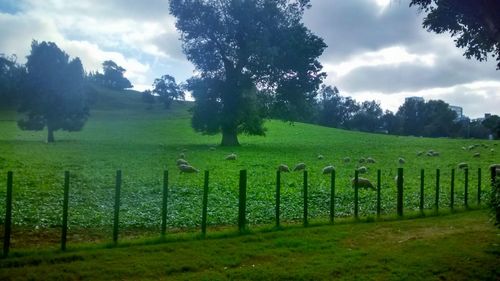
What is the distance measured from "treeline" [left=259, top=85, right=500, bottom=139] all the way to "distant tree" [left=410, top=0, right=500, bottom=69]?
3915 inches

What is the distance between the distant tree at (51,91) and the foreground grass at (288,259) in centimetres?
4613

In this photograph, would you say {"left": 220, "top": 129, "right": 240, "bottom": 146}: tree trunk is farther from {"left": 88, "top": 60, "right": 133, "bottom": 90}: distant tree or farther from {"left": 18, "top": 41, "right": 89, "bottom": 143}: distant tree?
{"left": 88, "top": 60, "right": 133, "bottom": 90}: distant tree

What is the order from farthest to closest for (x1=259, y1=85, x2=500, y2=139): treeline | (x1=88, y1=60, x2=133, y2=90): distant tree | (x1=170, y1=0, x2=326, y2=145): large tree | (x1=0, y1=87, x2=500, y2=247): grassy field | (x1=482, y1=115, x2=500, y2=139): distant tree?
(x1=88, y1=60, x2=133, y2=90): distant tree < (x1=259, y1=85, x2=500, y2=139): treeline < (x1=170, y1=0, x2=326, y2=145): large tree < (x1=482, y1=115, x2=500, y2=139): distant tree < (x1=0, y1=87, x2=500, y2=247): grassy field

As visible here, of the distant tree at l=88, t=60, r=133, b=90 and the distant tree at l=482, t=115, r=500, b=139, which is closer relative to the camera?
the distant tree at l=482, t=115, r=500, b=139

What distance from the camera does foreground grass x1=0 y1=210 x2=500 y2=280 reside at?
27.9 ft

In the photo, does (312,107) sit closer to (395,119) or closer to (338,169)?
(338,169)

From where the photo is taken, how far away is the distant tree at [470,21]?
40.2 feet

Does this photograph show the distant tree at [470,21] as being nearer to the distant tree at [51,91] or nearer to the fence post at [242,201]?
the fence post at [242,201]

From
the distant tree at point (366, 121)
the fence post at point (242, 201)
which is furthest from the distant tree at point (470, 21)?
the distant tree at point (366, 121)

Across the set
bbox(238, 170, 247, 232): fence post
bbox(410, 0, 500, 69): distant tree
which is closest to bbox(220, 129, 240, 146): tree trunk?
bbox(410, 0, 500, 69): distant tree

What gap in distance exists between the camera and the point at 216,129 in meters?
48.3

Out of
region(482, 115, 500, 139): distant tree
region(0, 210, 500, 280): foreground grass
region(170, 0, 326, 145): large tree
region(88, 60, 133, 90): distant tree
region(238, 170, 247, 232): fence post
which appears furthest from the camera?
region(88, 60, 133, 90): distant tree

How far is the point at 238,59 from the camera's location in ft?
155

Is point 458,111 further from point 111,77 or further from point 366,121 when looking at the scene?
point 111,77
